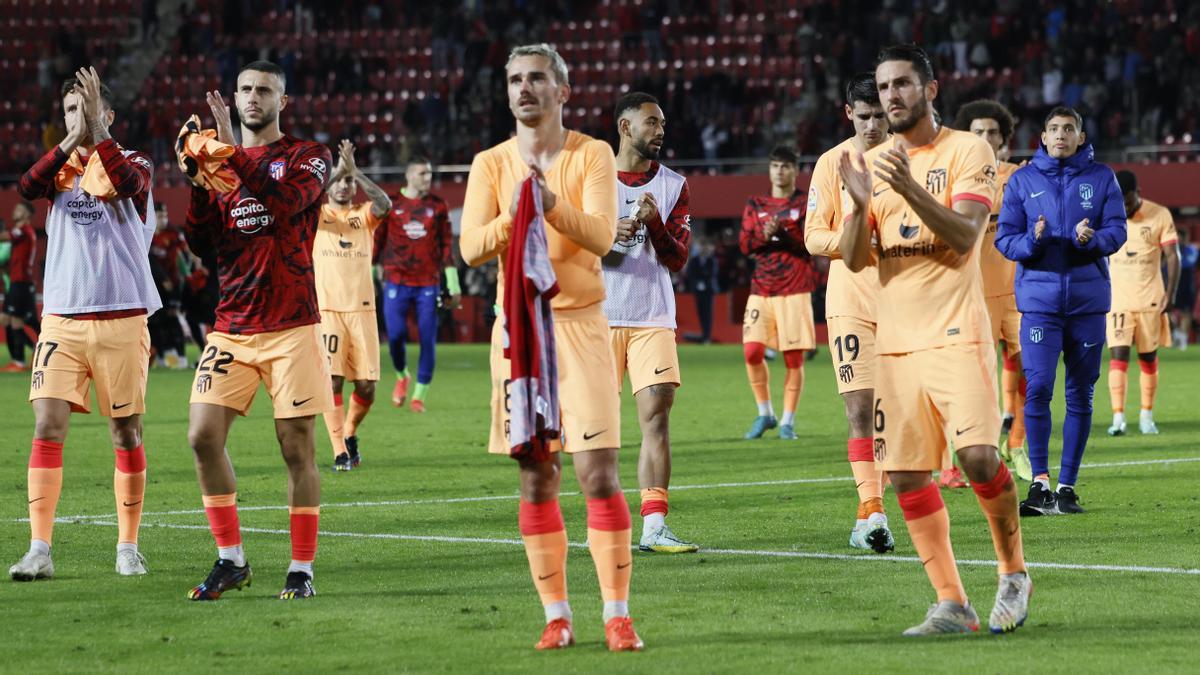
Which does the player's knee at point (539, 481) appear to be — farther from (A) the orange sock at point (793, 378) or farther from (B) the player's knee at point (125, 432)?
(A) the orange sock at point (793, 378)

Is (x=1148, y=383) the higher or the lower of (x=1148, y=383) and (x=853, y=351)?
the lower

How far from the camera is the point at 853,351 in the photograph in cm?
904

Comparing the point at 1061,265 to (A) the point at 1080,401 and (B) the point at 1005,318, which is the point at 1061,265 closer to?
(A) the point at 1080,401

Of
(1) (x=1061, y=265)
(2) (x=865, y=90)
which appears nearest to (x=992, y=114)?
(1) (x=1061, y=265)

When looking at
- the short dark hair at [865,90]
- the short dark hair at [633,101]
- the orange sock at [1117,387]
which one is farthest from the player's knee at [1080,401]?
the orange sock at [1117,387]

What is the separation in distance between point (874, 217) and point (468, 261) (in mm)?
1520

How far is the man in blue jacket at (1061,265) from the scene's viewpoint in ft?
32.4

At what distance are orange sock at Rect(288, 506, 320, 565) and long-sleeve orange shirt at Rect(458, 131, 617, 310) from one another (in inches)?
64.0

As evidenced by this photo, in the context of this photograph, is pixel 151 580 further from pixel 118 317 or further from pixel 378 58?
pixel 378 58

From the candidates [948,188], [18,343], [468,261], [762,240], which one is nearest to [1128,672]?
[948,188]

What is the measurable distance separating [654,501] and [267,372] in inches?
87.0

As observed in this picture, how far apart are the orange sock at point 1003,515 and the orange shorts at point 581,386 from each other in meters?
1.36

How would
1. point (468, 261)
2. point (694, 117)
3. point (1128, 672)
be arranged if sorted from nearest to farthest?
point (1128, 672), point (468, 261), point (694, 117)

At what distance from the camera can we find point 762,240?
37.6ft
